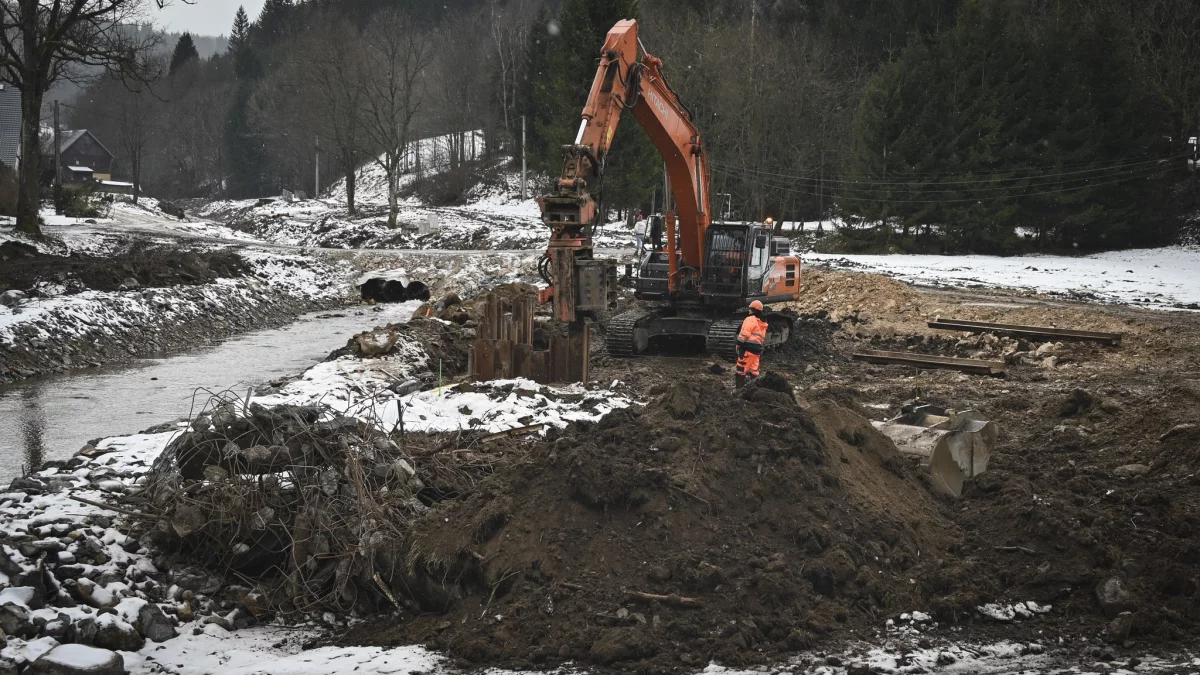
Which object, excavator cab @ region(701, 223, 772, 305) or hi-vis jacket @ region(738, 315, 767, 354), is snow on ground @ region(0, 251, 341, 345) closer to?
excavator cab @ region(701, 223, 772, 305)

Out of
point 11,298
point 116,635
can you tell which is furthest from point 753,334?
point 11,298

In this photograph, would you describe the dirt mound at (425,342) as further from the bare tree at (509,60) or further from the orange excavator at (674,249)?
the bare tree at (509,60)

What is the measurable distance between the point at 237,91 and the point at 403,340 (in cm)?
7310

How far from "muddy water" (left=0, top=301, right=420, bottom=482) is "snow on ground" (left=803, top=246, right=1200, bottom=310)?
1685cm

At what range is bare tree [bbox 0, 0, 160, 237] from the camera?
2409cm

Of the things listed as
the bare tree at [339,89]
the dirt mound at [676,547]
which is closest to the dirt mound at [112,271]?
the dirt mound at [676,547]

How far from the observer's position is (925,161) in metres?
34.0

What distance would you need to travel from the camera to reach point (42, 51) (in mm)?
24328

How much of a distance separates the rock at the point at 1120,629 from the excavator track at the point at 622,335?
10.4 metres

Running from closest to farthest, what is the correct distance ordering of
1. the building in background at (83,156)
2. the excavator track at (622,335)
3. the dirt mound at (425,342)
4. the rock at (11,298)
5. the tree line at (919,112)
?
1. the dirt mound at (425,342)
2. the excavator track at (622,335)
3. the rock at (11,298)
4. the tree line at (919,112)
5. the building in background at (83,156)

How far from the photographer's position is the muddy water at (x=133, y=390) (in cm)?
1099

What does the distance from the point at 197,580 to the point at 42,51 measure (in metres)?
22.6

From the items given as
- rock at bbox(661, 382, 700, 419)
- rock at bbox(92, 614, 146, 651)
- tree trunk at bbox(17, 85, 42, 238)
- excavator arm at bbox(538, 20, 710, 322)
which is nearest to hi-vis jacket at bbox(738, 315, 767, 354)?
excavator arm at bbox(538, 20, 710, 322)

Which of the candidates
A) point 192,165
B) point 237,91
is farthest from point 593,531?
point 192,165
